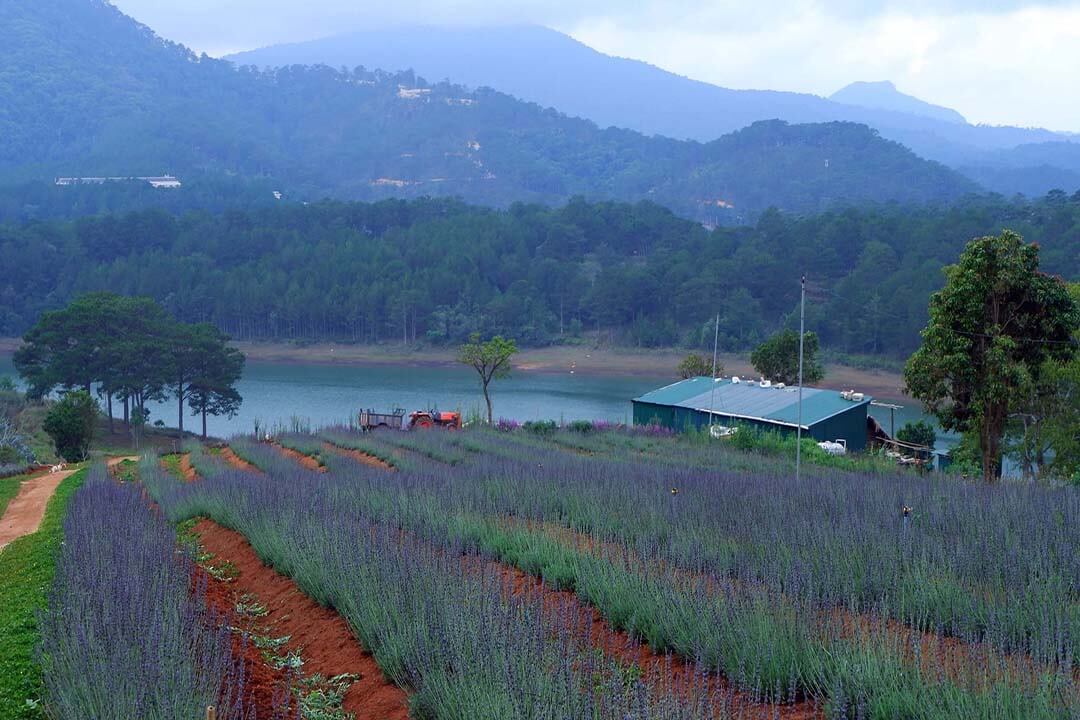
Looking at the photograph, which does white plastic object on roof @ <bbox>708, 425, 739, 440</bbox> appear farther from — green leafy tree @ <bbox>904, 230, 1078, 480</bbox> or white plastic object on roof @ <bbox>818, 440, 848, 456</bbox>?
green leafy tree @ <bbox>904, 230, 1078, 480</bbox>

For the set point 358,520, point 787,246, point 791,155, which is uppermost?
point 791,155

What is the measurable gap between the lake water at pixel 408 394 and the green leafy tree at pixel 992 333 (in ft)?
73.4

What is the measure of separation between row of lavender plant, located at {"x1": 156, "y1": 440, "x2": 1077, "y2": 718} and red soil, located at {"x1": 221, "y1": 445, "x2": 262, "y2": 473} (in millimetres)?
14752

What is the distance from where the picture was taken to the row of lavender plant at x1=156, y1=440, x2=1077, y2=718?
16.1ft

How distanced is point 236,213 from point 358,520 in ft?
388

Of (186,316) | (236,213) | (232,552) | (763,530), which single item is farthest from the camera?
(236,213)

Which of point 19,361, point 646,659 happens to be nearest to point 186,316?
point 19,361

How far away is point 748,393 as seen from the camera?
113 feet

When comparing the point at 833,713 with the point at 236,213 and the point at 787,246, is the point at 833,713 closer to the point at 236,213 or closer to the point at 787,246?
the point at 787,246

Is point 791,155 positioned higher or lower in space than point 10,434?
higher

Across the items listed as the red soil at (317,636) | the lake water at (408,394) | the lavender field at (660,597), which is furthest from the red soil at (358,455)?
the lake water at (408,394)

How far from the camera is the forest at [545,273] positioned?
270ft

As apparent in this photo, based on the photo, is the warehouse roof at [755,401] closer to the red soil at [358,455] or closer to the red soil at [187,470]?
the red soil at [358,455]

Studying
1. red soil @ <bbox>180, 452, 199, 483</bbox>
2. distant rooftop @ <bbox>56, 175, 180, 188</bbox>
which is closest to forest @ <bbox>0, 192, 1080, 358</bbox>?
red soil @ <bbox>180, 452, 199, 483</bbox>
